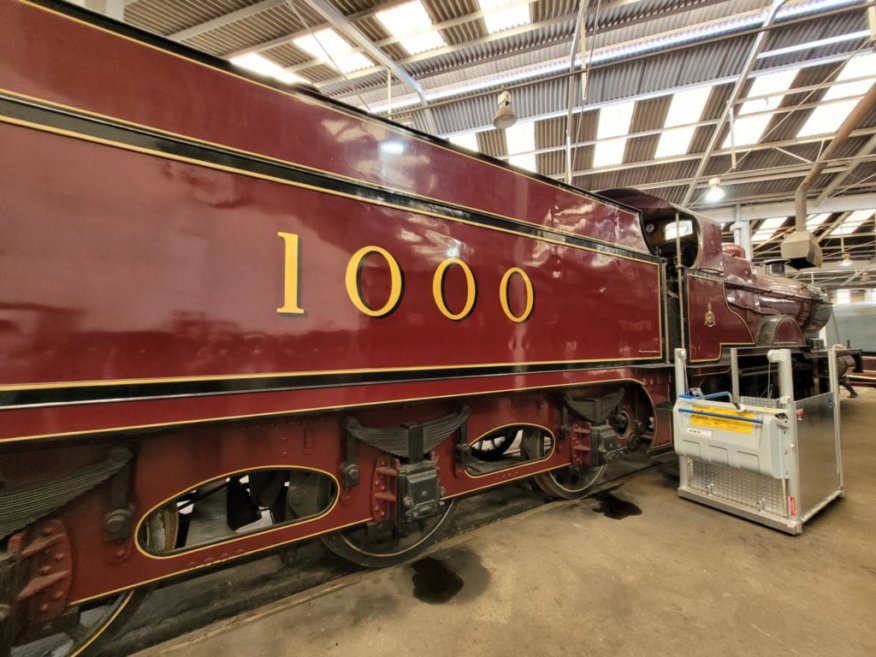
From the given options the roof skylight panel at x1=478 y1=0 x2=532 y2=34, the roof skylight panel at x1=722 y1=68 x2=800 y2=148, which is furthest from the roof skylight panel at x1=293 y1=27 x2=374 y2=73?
the roof skylight panel at x1=722 y1=68 x2=800 y2=148

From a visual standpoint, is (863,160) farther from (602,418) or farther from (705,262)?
(602,418)

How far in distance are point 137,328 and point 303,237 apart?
27.0 inches

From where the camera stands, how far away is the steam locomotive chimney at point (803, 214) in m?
5.45

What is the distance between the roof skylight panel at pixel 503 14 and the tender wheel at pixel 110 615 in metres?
5.30

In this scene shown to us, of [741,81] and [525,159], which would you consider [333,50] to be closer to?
[525,159]

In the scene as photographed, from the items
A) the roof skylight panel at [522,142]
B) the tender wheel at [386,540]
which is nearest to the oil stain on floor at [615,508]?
the tender wheel at [386,540]

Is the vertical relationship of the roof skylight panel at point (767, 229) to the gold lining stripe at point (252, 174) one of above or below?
above

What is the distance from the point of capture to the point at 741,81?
205 inches

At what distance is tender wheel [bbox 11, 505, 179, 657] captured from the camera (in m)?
1.38

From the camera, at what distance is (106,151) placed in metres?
1.24

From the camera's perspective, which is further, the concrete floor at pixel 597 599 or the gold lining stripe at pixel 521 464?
the gold lining stripe at pixel 521 464

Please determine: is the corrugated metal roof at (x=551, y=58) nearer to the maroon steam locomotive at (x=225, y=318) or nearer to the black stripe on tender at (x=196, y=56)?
the black stripe on tender at (x=196, y=56)

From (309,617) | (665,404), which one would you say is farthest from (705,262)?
(309,617)

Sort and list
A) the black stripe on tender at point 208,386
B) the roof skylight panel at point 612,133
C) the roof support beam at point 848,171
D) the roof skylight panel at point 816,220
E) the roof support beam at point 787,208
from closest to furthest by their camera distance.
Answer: the black stripe on tender at point 208,386 → the roof skylight panel at point 612,133 → the roof support beam at point 848,171 → the roof support beam at point 787,208 → the roof skylight panel at point 816,220
